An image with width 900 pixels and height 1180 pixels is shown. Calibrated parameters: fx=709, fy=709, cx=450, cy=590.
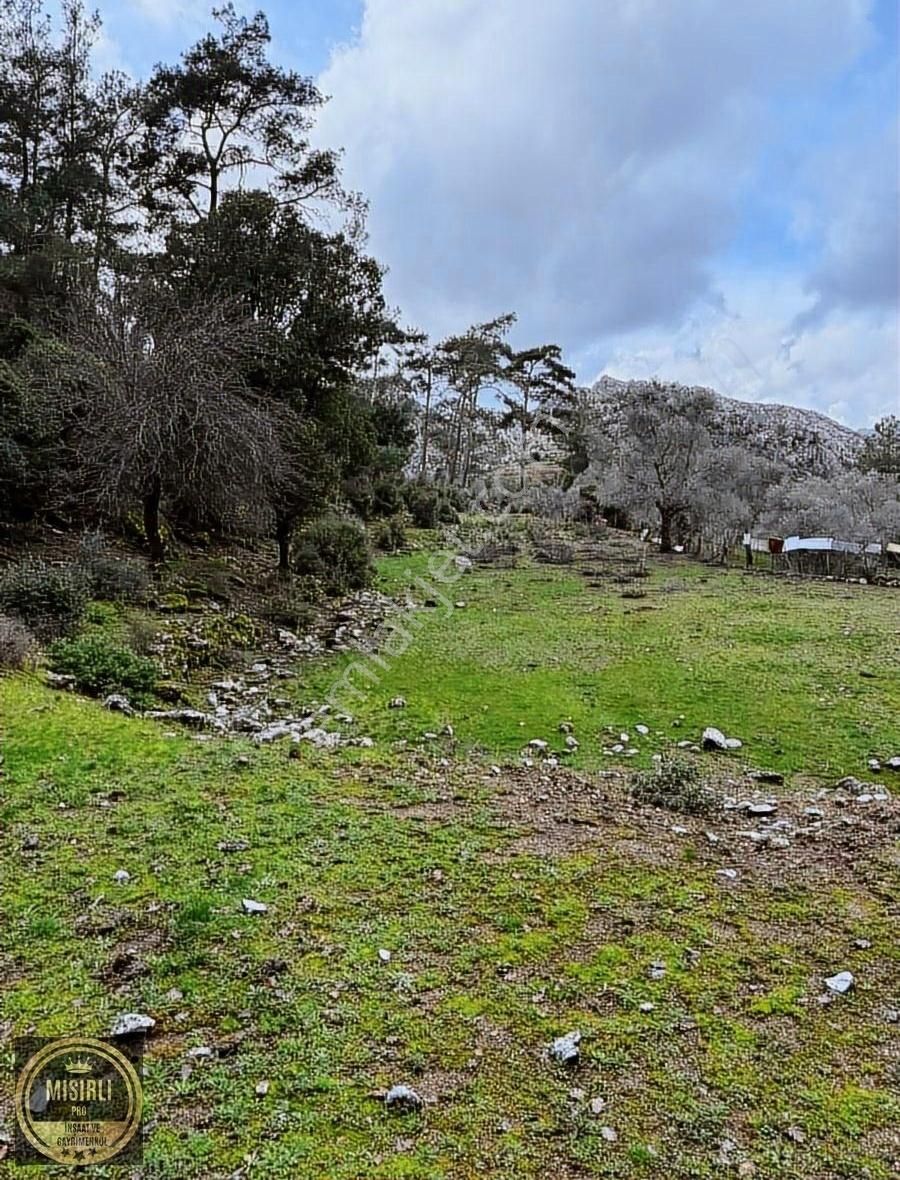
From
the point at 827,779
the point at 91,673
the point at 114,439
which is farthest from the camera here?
the point at 114,439

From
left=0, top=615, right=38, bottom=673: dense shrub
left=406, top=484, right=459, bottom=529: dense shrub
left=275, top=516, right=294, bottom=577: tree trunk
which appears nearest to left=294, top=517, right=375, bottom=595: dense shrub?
left=275, top=516, right=294, bottom=577: tree trunk

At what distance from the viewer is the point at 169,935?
8.59 feet

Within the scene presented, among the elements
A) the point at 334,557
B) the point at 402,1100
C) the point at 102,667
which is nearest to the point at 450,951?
the point at 402,1100

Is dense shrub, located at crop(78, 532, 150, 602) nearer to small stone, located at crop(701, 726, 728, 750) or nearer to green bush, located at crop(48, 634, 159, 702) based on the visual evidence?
green bush, located at crop(48, 634, 159, 702)

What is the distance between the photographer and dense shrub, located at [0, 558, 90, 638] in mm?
6465

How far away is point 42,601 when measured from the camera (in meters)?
6.65

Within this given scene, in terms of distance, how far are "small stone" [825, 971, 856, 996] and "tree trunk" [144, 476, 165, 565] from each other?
925 cm

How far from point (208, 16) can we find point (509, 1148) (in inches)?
703

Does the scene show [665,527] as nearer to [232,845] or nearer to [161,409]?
[161,409]

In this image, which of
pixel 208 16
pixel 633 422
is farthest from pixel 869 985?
pixel 633 422

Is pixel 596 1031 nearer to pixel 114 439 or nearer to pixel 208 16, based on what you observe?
pixel 114 439

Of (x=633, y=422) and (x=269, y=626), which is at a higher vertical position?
(x=633, y=422)

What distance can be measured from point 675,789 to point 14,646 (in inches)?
196

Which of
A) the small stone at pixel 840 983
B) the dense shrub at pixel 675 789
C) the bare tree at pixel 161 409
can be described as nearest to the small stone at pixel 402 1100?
the small stone at pixel 840 983
